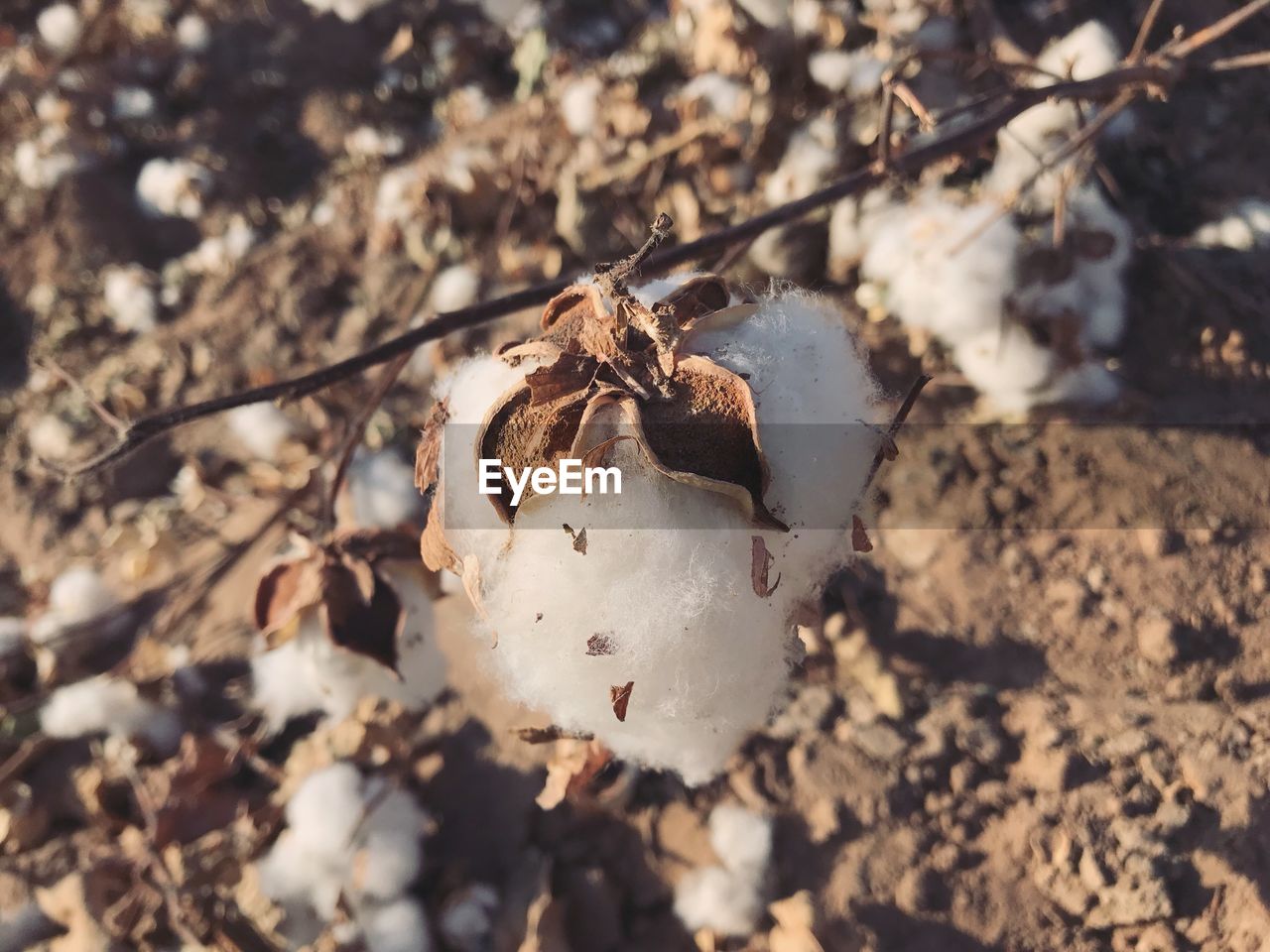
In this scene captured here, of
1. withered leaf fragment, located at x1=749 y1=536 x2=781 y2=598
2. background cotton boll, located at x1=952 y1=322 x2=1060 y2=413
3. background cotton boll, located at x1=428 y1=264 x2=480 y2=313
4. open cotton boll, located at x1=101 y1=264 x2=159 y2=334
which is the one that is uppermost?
withered leaf fragment, located at x1=749 y1=536 x2=781 y2=598

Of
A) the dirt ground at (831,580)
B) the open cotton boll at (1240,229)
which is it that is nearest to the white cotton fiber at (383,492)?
the dirt ground at (831,580)

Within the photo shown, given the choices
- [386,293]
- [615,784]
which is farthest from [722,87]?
[615,784]

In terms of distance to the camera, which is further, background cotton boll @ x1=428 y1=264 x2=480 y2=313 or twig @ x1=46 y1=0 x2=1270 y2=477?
background cotton boll @ x1=428 y1=264 x2=480 y2=313

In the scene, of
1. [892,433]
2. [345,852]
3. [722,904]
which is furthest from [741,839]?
[892,433]

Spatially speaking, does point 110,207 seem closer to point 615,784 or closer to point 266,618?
point 266,618

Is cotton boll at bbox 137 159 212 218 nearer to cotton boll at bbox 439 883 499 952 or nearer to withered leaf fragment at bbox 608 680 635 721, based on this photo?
cotton boll at bbox 439 883 499 952

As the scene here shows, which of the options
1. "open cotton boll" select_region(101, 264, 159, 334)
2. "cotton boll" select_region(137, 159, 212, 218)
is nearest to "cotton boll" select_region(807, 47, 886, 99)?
"cotton boll" select_region(137, 159, 212, 218)

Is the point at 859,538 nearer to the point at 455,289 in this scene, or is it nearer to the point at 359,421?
the point at 359,421
